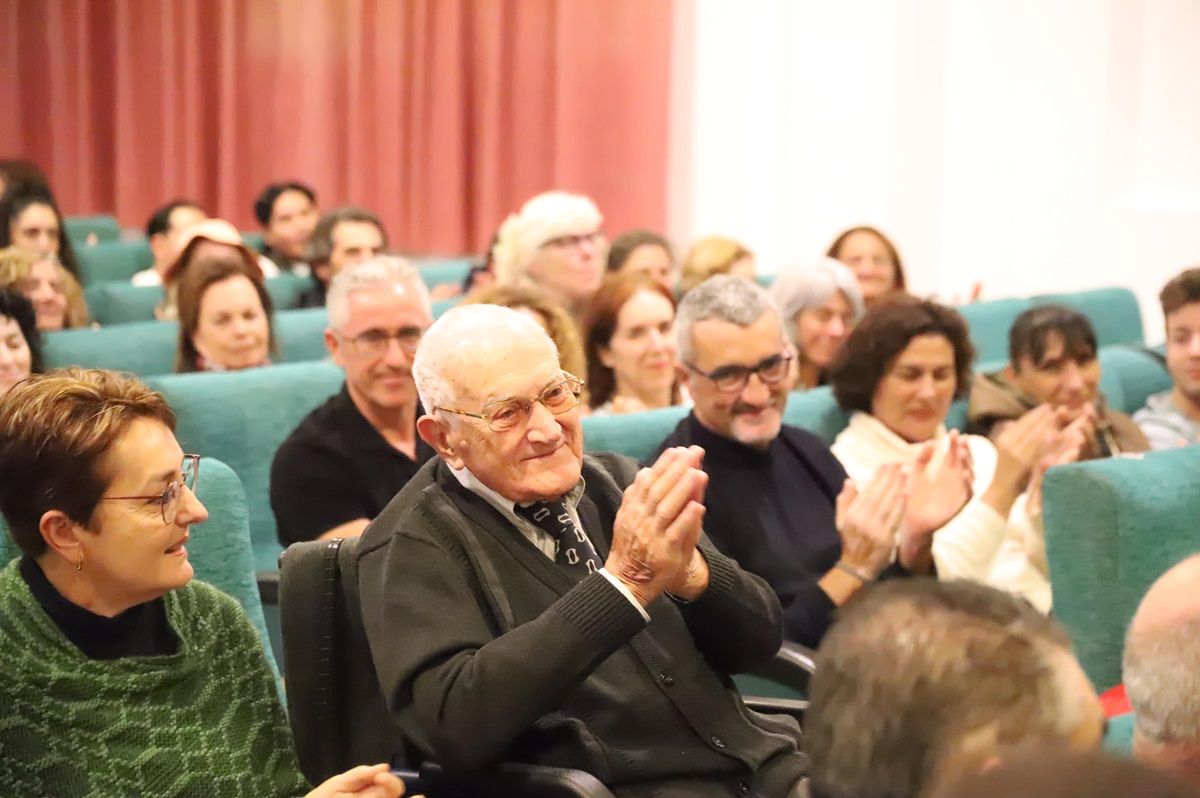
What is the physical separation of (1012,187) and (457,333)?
4.59 m

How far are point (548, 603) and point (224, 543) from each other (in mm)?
651

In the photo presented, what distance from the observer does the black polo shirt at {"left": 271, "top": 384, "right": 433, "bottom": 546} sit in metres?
2.90

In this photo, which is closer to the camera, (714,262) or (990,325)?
(990,325)

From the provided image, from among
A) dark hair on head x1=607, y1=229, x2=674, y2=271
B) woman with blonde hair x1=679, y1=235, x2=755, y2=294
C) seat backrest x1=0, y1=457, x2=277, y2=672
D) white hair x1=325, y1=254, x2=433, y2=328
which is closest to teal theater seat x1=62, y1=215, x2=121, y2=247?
dark hair on head x1=607, y1=229, x2=674, y2=271

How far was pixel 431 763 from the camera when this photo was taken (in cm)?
191

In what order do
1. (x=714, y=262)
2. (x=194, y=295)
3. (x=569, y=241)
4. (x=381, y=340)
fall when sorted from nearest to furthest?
1. (x=381, y=340)
2. (x=194, y=295)
3. (x=569, y=241)
4. (x=714, y=262)

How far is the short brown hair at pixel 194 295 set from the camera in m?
4.07

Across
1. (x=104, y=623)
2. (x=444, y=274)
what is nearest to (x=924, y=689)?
(x=104, y=623)

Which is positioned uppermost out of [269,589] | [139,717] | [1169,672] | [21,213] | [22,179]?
[22,179]

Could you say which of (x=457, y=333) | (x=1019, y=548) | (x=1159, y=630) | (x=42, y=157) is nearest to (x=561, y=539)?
(x=457, y=333)

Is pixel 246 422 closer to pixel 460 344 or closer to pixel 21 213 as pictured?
pixel 460 344

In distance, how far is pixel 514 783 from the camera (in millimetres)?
1840

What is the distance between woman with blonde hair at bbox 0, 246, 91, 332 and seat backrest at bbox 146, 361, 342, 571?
1276mm

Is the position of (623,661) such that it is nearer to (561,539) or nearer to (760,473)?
(561,539)
